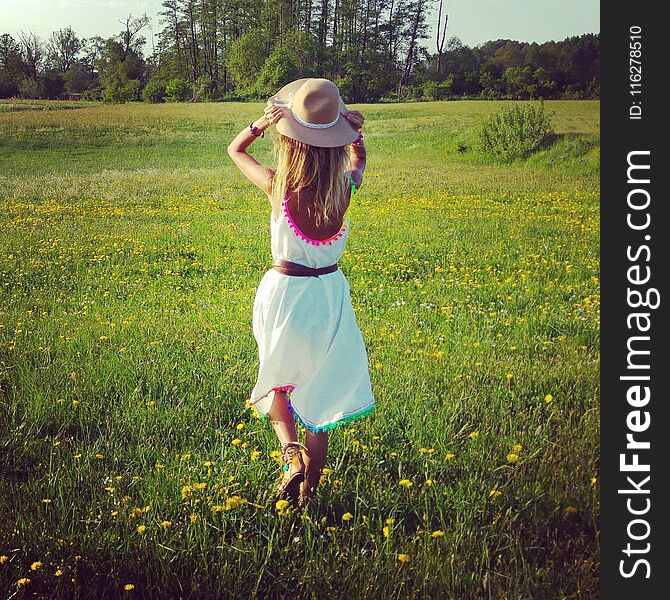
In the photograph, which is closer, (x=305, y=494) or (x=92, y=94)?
(x=305, y=494)

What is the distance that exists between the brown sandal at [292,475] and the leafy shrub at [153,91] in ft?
16.1

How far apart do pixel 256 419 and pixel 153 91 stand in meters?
4.44

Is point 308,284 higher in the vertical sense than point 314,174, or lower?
lower

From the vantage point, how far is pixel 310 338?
2461mm

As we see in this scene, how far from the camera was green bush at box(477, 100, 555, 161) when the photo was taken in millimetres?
8945

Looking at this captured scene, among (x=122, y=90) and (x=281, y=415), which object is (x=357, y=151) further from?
(x=122, y=90)

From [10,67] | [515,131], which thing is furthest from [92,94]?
[515,131]

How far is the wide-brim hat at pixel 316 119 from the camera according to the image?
2354 mm

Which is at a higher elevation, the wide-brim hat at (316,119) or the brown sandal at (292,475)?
the wide-brim hat at (316,119)

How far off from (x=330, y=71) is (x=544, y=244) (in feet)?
8.10

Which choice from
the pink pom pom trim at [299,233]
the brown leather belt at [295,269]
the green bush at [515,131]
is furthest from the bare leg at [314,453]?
the green bush at [515,131]

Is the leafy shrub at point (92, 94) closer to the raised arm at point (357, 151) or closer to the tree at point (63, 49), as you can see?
the tree at point (63, 49)

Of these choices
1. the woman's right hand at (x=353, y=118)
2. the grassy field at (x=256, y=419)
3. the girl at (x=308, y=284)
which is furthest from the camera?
the woman's right hand at (x=353, y=118)

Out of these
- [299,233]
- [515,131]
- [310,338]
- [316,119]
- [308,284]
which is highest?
[515,131]
